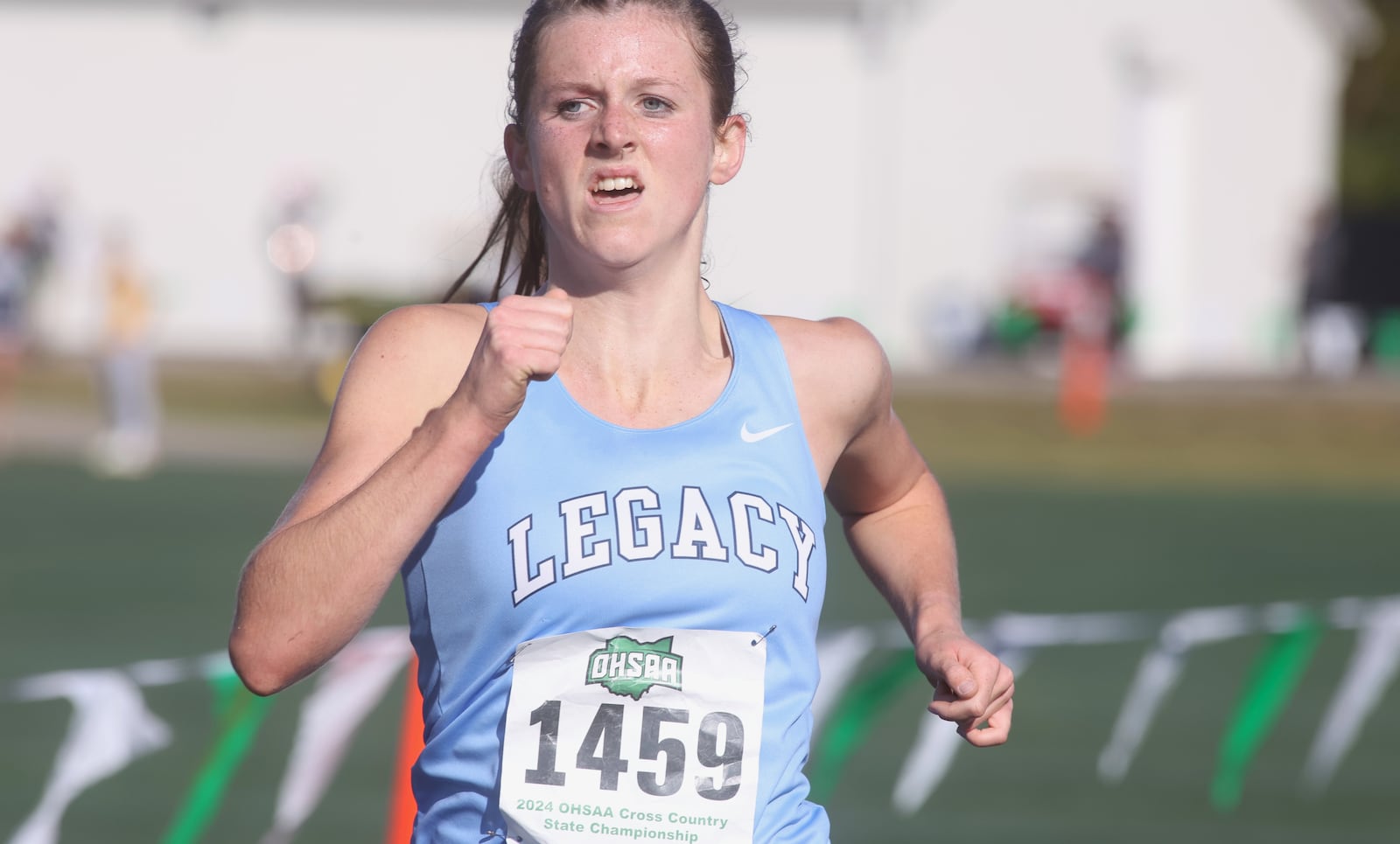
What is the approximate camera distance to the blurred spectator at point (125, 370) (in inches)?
770

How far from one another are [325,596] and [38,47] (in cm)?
3061

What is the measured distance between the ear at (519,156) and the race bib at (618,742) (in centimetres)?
58

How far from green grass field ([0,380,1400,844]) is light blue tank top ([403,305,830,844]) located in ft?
13.1

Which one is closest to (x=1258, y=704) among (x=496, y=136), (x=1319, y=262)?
(x=1319, y=262)

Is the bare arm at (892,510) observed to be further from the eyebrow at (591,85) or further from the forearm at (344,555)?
the forearm at (344,555)

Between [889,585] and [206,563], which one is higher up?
[889,585]

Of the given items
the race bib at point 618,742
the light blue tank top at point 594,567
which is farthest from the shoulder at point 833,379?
the race bib at point 618,742

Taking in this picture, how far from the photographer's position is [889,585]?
3064 mm

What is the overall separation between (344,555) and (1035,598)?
9.38 meters

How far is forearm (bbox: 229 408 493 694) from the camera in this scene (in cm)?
239

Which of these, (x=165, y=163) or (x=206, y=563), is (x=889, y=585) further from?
(x=165, y=163)

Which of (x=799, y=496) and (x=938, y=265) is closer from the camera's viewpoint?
(x=799, y=496)

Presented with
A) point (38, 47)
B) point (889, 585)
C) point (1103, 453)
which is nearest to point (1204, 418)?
point (1103, 453)

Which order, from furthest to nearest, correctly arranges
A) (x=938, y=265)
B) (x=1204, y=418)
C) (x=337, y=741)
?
1. (x=938, y=265)
2. (x=1204, y=418)
3. (x=337, y=741)
